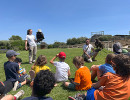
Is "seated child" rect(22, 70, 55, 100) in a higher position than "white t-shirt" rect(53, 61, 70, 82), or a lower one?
higher

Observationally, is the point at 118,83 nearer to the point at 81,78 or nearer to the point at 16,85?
the point at 81,78

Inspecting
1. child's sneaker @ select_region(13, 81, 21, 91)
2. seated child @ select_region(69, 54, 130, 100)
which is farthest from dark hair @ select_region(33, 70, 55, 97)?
child's sneaker @ select_region(13, 81, 21, 91)

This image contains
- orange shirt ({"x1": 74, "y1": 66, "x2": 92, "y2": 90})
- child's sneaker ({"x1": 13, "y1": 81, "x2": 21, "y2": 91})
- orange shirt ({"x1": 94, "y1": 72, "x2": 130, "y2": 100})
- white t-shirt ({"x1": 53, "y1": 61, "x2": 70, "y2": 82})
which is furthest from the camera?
white t-shirt ({"x1": 53, "y1": 61, "x2": 70, "y2": 82})

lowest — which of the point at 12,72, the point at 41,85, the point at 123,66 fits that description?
the point at 12,72

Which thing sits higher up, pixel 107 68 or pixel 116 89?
pixel 107 68

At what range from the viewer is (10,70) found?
10.2 ft

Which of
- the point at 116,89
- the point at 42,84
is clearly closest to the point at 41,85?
the point at 42,84

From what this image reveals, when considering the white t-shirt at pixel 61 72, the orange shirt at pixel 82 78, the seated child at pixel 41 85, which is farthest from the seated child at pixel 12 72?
the seated child at pixel 41 85

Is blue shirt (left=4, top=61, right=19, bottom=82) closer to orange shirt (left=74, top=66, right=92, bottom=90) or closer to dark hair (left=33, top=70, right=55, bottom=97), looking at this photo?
orange shirt (left=74, top=66, right=92, bottom=90)

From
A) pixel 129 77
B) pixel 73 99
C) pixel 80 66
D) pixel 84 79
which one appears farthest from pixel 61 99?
pixel 129 77

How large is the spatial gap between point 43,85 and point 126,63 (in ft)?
4.75

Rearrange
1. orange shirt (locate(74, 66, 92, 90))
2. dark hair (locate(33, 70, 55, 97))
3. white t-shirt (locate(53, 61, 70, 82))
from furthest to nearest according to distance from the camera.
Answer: white t-shirt (locate(53, 61, 70, 82)), orange shirt (locate(74, 66, 92, 90)), dark hair (locate(33, 70, 55, 97))

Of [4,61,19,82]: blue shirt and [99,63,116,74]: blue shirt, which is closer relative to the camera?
[99,63,116,74]: blue shirt

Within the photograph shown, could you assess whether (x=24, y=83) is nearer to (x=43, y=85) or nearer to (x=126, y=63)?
(x=43, y=85)
